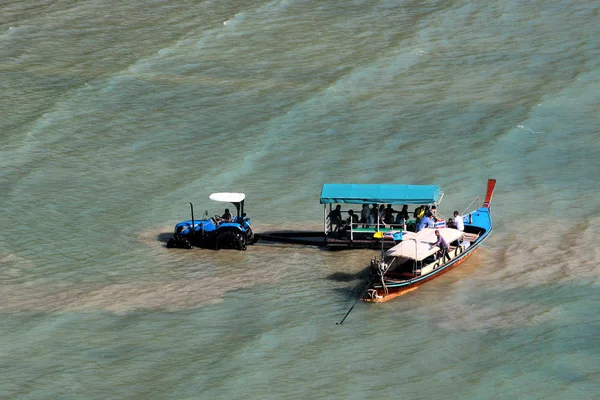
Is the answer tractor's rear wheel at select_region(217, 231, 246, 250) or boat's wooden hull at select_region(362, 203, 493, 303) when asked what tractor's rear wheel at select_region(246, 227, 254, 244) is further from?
boat's wooden hull at select_region(362, 203, 493, 303)

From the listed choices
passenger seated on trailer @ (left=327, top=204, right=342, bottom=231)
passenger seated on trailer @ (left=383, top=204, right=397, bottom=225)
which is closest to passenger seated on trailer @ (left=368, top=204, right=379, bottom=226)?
passenger seated on trailer @ (left=383, top=204, right=397, bottom=225)

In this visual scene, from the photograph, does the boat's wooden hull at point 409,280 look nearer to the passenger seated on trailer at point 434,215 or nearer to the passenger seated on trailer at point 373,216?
the passenger seated on trailer at point 434,215

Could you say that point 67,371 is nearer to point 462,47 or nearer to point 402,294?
point 402,294

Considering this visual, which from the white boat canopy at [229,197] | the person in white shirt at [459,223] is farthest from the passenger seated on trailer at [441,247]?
the white boat canopy at [229,197]

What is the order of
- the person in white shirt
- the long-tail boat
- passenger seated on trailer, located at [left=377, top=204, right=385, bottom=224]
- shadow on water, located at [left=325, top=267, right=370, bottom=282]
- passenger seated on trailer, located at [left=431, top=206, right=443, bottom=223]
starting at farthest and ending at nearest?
1. passenger seated on trailer, located at [left=377, top=204, right=385, bottom=224]
2. passenger seated on trailer, located at [left=431, top=206, right=443, bottom=223]
3. the person in white shirt
4. shadow on water, located at [left=325, top=267, right=370, bottom=282]
5. the long-tail boat

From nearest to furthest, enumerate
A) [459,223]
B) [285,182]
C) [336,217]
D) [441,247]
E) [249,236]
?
[441,247] < [459,223] < [336,217] < [249,236] < [285,182]

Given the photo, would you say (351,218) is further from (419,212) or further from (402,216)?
(419,212)

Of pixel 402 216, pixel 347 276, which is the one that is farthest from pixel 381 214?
pixel 347 276
